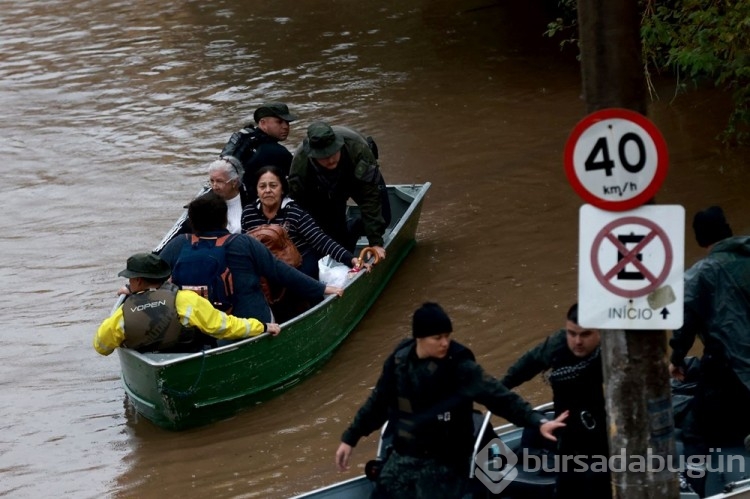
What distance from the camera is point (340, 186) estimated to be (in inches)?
418

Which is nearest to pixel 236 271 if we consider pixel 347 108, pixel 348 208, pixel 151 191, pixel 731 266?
pixel 348 208

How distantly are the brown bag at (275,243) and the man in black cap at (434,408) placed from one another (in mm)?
3674

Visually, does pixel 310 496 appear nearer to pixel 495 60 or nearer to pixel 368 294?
pixel 368 294

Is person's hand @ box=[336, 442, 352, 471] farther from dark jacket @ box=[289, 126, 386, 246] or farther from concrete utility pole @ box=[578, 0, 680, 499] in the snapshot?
dark jacket @ box=[289, 126, 386, 246]

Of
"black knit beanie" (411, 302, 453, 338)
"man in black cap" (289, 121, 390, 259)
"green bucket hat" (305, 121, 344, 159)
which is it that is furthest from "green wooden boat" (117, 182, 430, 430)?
"black knit beanie" (411, 302, 453, 338)

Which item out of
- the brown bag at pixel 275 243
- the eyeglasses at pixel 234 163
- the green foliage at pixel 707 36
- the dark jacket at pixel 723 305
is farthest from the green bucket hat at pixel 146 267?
the green foliage at pixel 707 36

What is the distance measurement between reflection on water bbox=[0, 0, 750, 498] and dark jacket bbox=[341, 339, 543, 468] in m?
2.51

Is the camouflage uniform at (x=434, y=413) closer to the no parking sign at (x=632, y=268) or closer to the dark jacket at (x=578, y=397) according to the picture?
the dark jacket at (x=578, y=397)

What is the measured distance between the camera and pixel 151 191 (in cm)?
1577

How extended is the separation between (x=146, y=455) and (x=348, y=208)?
3629 mm

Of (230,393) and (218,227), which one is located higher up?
(218,227)

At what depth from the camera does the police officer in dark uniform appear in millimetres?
6090

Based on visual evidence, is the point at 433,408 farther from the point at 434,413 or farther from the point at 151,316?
the point at 151,316

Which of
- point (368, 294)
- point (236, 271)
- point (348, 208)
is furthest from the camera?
point (348, 208)
